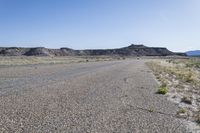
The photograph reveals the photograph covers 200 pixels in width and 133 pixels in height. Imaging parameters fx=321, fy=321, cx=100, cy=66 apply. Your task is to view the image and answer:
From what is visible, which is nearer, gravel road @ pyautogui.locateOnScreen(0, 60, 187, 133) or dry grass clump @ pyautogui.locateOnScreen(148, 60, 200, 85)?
gravel road @ pyautogui.locateOnScreen(0, 60, 187, 133)

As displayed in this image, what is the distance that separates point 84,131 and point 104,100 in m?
6.26

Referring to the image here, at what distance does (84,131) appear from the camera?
970 centimetres

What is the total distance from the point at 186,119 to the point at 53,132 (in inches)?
208

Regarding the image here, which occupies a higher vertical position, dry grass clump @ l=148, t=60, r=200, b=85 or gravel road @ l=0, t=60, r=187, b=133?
gravel road @ l=0, t=60, r=187, b=133

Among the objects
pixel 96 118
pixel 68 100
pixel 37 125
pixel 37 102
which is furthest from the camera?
pixel 68 100

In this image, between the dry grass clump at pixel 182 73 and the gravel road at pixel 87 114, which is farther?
the dry grass clump at pixel 182 73

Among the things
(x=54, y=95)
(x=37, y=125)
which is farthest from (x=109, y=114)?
(x=54, y=95)

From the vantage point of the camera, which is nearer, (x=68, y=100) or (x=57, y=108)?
(x=57, y=108)

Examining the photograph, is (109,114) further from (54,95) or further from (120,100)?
(54,95)

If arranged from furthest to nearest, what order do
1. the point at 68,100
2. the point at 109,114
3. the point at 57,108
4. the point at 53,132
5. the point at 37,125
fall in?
the point at 68,100 < the point at 57,108 < the point at 109,114 < the point at 37,125 < the point at 53,132

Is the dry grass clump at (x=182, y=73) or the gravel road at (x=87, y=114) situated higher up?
the gravel road at (x=87, y=114)

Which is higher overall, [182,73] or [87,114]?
[87,114]

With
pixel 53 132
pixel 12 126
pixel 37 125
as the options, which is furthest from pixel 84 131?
pixel 12 126

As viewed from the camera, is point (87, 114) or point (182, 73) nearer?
point (87, 114)
